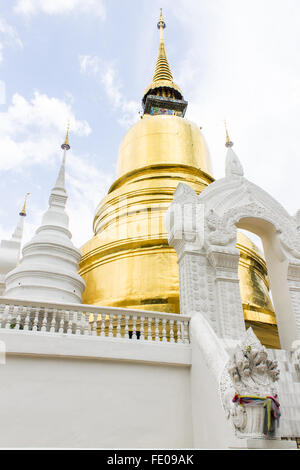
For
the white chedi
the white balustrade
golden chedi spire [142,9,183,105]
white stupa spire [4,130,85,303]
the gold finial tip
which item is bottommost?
the white balustrade

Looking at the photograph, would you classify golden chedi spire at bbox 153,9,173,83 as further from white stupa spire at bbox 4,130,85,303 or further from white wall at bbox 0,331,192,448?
white wall at bbox 0,331,192,448

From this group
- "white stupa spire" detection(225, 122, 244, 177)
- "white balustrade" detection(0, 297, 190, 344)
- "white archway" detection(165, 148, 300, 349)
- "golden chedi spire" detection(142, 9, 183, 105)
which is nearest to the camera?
"white balustrade" detection(0, 297, 190, 344)

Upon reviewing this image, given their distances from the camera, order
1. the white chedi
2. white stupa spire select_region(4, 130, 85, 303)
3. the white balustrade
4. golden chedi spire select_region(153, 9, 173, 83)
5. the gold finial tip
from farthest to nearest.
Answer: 1. the gold finial tip
2. golden chedi spire select_region(153, 9, 173, 83)
3. the white chedi
4. white stupa spire select_region(4, 130, 85, 303)
5. the white balustrade

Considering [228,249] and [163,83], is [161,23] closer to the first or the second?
[163,83]

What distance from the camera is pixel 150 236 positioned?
28.6 feet

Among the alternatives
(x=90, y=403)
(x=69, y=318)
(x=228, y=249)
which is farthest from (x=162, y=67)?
(x=90, y=403)

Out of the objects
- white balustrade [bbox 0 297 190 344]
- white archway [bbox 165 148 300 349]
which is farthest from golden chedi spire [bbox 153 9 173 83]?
white balustrade [bbox 0 297 190 344]

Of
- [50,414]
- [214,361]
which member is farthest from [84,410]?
[214,361]

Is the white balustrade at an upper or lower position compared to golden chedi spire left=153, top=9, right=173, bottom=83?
lower

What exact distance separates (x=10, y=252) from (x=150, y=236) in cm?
423

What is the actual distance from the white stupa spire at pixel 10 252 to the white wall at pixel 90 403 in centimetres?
556

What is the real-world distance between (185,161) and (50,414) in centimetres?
871

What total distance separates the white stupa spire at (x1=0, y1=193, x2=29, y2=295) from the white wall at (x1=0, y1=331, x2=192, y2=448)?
556 centimetres

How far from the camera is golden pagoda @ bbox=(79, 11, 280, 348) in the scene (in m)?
7.87
